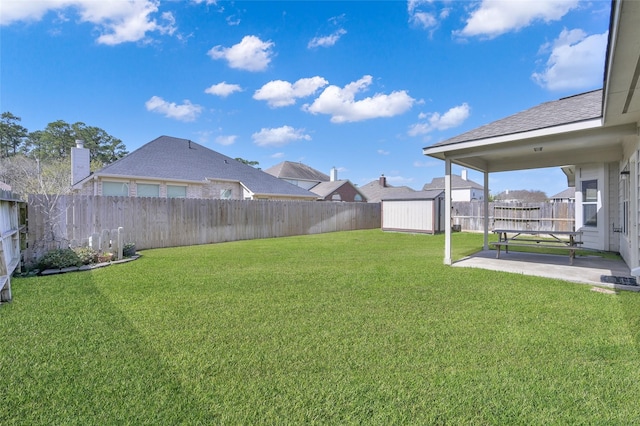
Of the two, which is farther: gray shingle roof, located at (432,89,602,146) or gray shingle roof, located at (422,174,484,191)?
gray shingle roof, located at (422,174,484,191)

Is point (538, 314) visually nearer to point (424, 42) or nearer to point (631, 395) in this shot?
point (631, 395)

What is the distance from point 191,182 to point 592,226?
57.5ft

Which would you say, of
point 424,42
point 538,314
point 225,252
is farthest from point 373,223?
point 538,314

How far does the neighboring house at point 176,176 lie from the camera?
51.2 ft

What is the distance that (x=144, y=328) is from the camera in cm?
365

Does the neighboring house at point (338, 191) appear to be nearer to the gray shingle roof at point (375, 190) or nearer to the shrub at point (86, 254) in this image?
the gray shingle roof at point (375, 190)

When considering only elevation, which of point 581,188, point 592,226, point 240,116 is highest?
point 240,116

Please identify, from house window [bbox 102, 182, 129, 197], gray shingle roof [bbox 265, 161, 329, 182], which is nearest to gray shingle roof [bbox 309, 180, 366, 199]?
gray shingle roof [bbox 265, 161, 329, 182]

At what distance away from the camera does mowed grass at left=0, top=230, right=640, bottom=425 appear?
2213 mm

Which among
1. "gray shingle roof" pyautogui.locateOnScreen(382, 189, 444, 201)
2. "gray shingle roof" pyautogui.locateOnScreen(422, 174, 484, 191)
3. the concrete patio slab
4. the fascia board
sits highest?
"gray shingle roof" pyautogui.locateOnScreen(422, 174, 484, 191)

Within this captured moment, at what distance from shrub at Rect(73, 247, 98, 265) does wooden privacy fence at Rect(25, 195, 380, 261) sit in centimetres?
97

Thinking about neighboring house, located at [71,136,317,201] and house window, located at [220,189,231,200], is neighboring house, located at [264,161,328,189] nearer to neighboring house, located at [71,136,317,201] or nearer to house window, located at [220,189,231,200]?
neighboring house, located at [71,136,317,201]

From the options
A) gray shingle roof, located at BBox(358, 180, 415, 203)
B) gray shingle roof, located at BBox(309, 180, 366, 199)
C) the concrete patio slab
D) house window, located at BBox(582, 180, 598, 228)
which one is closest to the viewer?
the concrete patio slab

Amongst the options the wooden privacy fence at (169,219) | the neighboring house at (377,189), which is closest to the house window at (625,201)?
the wooden privacy fence at (169,219)
